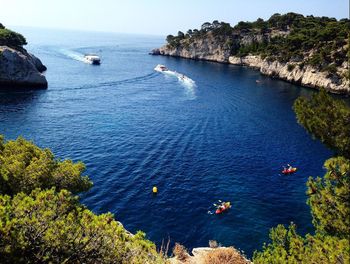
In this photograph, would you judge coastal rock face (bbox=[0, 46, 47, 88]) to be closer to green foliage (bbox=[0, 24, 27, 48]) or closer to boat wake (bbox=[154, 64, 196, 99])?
green foliage (bbox=[0, 24, 27, 48])

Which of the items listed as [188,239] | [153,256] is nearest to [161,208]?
[188,239]

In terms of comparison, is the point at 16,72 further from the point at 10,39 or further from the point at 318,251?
the point at 318,251

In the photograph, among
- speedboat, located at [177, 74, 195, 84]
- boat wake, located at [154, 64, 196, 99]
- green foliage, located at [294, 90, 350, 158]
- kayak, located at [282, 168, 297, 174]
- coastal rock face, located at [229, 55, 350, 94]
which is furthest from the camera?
speedboat, located at [177, 74, 195, 84]

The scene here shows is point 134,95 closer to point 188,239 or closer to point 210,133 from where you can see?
point 210,133

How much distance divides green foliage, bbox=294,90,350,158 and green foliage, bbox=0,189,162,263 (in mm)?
12256

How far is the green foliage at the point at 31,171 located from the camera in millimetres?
27844

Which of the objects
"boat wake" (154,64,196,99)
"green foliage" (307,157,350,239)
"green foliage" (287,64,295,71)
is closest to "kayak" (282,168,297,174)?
"green foliage" (307,157,350,239)

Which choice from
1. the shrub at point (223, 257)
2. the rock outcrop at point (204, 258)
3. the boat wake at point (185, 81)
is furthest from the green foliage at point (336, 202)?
the boat wake at point (185, 81)

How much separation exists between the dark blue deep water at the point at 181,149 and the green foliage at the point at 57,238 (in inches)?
846

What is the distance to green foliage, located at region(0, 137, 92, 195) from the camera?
27844 millimetres

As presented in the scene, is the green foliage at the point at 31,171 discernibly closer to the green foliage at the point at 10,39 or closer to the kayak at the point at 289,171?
the kayak at the point at 289,171

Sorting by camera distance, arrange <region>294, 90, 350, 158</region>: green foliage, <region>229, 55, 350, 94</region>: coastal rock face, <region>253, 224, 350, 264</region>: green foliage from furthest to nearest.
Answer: <region>229, 55, 350, 94</region>: coastal rock face < <region>294, 90, 350, 158</region>: green foliage < <region>253, 224, 350, 264</region>: green foliage

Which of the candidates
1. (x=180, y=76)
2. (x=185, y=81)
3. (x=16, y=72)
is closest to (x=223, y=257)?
(x=16, y=72)

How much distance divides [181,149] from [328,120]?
151 ft
